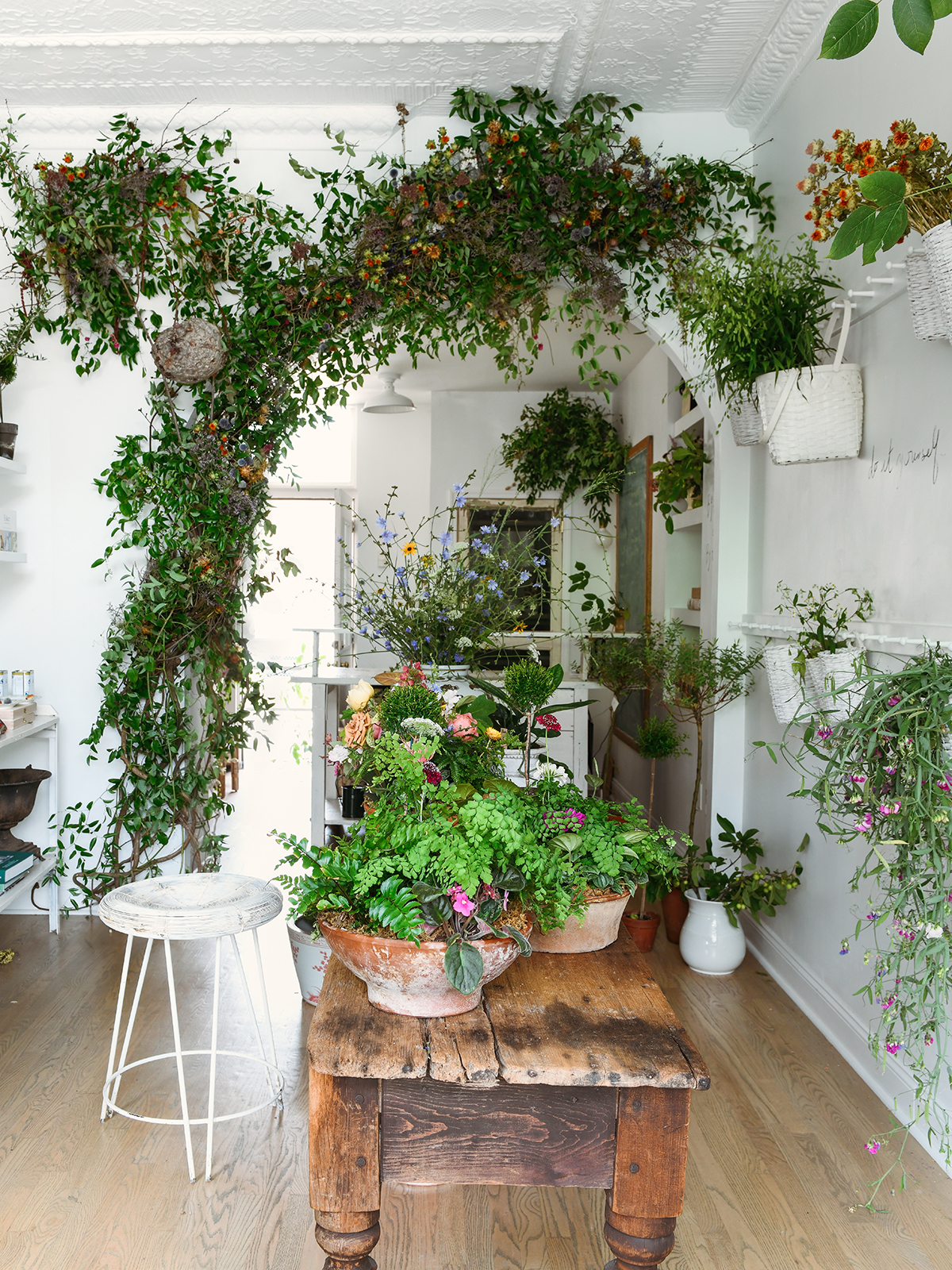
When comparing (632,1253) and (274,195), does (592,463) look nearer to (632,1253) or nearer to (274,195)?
(274,195)

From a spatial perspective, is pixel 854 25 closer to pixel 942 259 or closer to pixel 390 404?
pixel 942 259

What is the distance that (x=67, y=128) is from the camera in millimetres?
3688

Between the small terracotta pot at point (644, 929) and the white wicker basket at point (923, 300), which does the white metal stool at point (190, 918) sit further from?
the white wicker basket at point (923, 300)

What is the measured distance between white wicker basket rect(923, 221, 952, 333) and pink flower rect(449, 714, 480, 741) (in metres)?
1.19

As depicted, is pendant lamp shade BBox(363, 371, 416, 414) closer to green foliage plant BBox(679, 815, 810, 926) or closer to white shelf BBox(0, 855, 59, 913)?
white shelf BBox(0, 855, 59, 913)

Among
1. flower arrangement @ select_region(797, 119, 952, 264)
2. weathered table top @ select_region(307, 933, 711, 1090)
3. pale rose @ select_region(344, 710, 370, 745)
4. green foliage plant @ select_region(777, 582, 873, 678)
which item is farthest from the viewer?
green foliage plant @ select_region(777, 582, 873, 678)

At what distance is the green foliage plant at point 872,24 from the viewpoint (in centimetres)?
99

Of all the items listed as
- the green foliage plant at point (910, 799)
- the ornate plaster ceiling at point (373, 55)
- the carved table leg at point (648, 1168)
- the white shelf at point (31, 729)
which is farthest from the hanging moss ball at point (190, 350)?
the carved table leg at point (648, 1168)

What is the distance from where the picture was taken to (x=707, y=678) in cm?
349

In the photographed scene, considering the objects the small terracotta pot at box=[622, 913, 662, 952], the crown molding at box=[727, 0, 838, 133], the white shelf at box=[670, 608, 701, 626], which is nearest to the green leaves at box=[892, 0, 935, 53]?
the crown molding at box=[727, 0, 838, 133]

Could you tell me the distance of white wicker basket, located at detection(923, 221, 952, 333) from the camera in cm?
180

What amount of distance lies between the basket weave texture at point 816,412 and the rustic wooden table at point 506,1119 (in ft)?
5.87

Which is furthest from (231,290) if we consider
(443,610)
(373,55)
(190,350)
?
(443,610)

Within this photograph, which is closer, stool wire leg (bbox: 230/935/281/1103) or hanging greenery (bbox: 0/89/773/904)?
stool wire leg (bbox: 230/935/281/1103)
